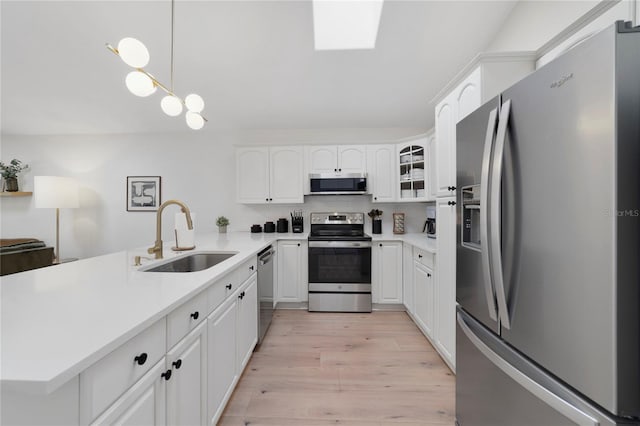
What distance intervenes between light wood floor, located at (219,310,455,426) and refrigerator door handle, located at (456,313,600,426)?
0.86 metres

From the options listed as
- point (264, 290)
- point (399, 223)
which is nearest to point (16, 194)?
point (264, 290)

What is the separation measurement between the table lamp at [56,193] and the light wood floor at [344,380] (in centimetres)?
380

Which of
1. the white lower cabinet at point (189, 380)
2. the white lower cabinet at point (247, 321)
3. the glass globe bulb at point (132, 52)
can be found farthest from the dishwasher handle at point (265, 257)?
the glass globe bulb at point (132, 52)

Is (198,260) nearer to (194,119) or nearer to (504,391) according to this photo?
(194,119)

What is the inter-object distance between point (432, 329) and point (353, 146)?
7.89 ft

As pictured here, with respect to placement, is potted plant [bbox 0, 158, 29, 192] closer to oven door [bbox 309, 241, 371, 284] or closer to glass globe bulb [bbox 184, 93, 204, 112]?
glass globe bulb [bbox 184, 93, 204, 112]

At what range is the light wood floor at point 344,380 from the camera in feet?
5.16

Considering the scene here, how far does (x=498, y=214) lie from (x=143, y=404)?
136 cm

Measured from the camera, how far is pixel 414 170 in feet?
10.9

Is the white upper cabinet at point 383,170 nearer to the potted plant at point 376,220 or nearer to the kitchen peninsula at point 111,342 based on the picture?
the potted plant at point 376,220

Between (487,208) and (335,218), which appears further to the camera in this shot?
(335,218)

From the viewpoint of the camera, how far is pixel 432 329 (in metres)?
2.27

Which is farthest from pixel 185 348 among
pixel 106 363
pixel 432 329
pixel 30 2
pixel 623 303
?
pixel 30 2

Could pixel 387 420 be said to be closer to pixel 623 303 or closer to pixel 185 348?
pixel 185 348
